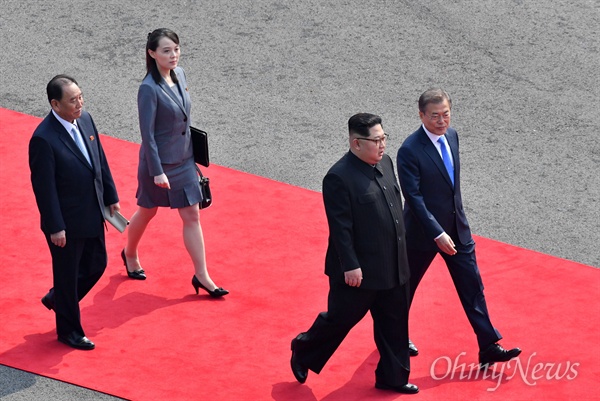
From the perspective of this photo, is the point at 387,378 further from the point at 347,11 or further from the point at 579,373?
the point at 347,11

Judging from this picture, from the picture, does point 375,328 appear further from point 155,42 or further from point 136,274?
point 155,42

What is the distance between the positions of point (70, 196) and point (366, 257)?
2.09 metres

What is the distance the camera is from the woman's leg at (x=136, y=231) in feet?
28.8

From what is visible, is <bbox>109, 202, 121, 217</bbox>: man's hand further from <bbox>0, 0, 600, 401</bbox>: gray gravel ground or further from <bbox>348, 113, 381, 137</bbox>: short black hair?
<bbox>0, 0, 600, 401</bbox>: gray gravel ground

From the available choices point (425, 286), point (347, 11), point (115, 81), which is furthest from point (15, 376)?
point (347, 11)

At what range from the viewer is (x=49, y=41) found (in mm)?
12977

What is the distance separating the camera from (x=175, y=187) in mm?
8531

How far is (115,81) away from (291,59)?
1.95m

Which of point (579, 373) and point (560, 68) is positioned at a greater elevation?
point (560, 68)

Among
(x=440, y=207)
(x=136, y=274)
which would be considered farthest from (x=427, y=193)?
(x=136, y=274)

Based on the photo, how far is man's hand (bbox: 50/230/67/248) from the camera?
7.61 m

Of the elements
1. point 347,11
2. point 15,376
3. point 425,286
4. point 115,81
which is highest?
point 347,11

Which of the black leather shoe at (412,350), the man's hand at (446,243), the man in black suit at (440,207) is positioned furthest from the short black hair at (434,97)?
the black leather shoe at (412,350)

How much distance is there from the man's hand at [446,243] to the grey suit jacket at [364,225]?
31cm
